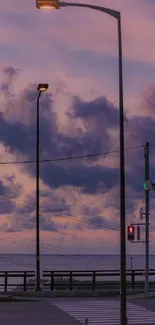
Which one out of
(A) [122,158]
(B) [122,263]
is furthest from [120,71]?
(B) [122,263]

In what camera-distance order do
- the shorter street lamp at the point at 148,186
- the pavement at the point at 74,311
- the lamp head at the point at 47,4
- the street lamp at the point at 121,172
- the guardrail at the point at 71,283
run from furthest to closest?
the guardrail at the point at 71,283
the shorter street lamp at the point at 148,186
the pavement at the point at 74,311
the street lamp at the point at 121,172
the lamp head at the point at 47,4

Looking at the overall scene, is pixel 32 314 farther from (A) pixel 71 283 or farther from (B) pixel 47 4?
(A) pixel 71 283

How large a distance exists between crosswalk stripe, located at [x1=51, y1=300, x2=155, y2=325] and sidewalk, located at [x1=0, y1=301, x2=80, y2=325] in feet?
1.58

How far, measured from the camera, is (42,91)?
41.1m

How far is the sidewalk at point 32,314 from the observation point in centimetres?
2655

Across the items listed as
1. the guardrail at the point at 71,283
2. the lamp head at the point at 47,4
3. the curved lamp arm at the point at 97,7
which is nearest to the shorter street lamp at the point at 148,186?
the guardrail at the point at 71,283

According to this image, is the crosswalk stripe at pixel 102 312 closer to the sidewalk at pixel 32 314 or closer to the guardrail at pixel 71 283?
the sidewalk at pixel 32 314

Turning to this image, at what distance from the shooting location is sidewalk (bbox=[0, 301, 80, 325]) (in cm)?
2655

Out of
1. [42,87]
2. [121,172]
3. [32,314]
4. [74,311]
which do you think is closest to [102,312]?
[74,311]

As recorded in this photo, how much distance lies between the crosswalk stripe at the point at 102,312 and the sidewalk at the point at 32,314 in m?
0.48

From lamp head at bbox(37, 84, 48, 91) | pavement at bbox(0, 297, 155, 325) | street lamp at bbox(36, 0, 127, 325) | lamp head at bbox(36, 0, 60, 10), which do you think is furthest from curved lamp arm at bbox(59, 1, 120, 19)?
lamp head at bbox(37, 84, 48, 91)

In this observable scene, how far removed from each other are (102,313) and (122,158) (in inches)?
376

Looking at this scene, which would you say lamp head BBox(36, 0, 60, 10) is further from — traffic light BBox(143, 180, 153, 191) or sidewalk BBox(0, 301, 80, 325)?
traffic light BBox(143, 180, 153, 191)

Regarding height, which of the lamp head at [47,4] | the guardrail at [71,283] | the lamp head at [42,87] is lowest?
the guardrail at [71,283]
